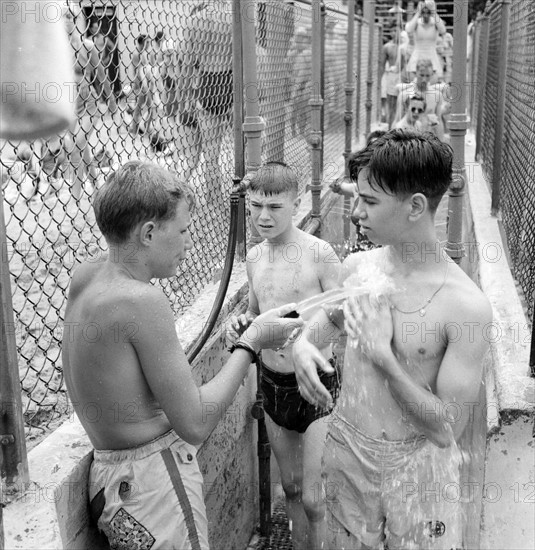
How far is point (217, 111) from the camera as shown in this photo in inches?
186

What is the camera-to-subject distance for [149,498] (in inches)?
84.1

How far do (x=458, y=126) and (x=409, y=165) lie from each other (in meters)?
1.60

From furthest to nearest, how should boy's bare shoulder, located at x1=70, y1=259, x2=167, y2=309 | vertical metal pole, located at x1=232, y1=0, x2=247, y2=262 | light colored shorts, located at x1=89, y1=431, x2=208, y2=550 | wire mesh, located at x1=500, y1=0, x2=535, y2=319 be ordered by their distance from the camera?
vertical metal pole, located at x1=232, y1=0, x2=247, y2=262 < wire mesh, located at x1=500, y1=0, x2=535, y2=319 < light colored shorts, located at x1=89, y1=431, x2=208, y2=550 < boy's bare shoulder, located at x1=70, y1=259, x2=167, y2=309

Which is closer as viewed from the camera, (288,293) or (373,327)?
(373,327)

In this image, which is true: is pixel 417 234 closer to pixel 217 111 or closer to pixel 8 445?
pixel 8 445

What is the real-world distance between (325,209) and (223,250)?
3314 mm

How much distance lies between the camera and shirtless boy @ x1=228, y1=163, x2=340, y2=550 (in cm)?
359

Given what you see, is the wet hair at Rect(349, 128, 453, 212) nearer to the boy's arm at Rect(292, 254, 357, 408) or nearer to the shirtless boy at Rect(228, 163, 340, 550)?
the boy's arm at Rect(292, 254, 357, 408)

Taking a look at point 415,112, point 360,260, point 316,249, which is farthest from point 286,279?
point 415,112

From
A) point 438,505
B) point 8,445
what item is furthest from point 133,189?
point 438,505

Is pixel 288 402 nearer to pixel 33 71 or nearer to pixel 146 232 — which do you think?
pixel 146 232

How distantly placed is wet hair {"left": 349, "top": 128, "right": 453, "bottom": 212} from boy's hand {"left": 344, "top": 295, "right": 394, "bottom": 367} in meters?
0.40

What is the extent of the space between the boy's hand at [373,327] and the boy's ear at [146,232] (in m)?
0.73

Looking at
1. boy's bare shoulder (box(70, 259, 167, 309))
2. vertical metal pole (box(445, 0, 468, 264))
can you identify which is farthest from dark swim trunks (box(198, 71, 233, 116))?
boy's bare shoulder (box(70, 259, 167, 309))
